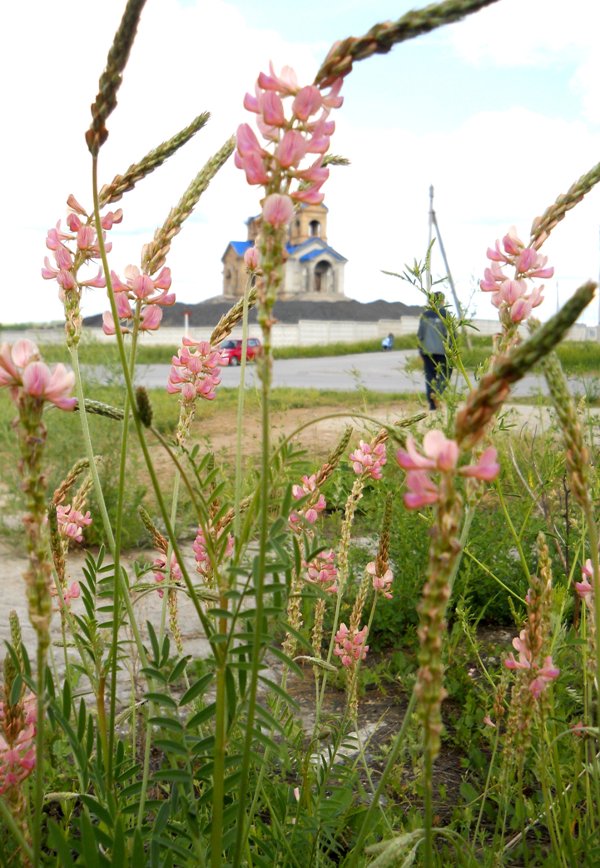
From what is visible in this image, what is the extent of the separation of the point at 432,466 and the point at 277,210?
297 mm

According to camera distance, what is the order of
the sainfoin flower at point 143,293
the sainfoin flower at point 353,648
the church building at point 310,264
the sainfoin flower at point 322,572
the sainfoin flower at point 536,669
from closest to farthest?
the sainfoin flower at point 536,669 < the sainfoin flower at point 143,293 < the sainfoin flower at point 353,648 < the sainfoin flower at point 322,572 < the church building at point 310,264

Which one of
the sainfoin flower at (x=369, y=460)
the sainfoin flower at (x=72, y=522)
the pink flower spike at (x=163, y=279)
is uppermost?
the pink flower spike at (x=163, y=279)

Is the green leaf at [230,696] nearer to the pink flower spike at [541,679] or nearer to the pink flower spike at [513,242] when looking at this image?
the pink flower spike at [541,679]

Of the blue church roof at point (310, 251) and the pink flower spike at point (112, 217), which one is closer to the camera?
the pink flower spike at point (112, 217)

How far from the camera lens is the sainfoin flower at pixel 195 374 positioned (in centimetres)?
157

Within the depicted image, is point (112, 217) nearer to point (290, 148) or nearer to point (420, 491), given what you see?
point (290, 148)

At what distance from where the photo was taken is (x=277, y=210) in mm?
811

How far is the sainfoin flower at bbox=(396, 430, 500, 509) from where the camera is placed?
69cm

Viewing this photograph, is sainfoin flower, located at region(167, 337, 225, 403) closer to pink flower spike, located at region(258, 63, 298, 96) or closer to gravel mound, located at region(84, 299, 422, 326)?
pink flower spike, located at region(258, 63, 298, 96)

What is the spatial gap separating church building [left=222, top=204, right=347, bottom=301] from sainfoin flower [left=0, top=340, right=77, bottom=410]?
55402 mm

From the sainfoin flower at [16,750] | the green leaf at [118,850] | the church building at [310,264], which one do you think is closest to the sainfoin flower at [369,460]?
the sainfoin flower at [16,750]

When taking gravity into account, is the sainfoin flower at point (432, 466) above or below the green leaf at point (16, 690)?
above

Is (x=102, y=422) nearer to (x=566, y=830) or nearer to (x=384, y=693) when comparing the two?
(x=384, y=693)

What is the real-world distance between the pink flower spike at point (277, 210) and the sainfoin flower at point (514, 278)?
1.89ft
